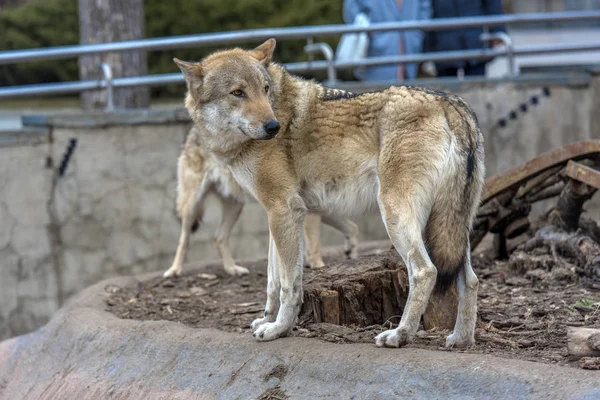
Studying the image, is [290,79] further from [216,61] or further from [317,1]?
[317,1]

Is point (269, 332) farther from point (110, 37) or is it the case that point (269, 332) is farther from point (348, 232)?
point (110, 37)

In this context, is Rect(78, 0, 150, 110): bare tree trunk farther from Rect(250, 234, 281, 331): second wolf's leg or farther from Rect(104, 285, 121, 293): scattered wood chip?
Rect(250, 234, 281, 331): second wolf's leg

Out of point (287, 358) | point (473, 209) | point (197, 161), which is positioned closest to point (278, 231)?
point (287, 358)

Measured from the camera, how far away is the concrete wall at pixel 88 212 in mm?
9562

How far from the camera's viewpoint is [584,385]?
3.86 metres

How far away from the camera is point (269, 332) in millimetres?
5199

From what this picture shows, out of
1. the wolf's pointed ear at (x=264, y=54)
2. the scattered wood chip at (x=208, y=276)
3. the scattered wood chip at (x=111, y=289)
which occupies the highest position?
the wolf's pointed ear at (x=264, y=54)

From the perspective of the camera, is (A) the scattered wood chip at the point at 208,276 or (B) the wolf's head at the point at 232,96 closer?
(B) the wolf's head at the point at 232,96

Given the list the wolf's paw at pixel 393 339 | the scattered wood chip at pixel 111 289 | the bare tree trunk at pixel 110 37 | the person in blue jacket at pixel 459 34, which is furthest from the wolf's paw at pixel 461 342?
the person in blue jacket at pixel 459 34

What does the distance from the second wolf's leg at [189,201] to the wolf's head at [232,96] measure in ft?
8.53

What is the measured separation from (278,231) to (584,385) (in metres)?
2.03

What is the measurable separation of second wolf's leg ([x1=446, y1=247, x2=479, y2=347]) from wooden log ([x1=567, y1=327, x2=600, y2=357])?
591 mm

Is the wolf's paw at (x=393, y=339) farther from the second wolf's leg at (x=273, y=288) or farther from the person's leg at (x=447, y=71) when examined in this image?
the person's leg at (x=447, y=71)

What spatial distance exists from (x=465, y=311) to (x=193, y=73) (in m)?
2.17
